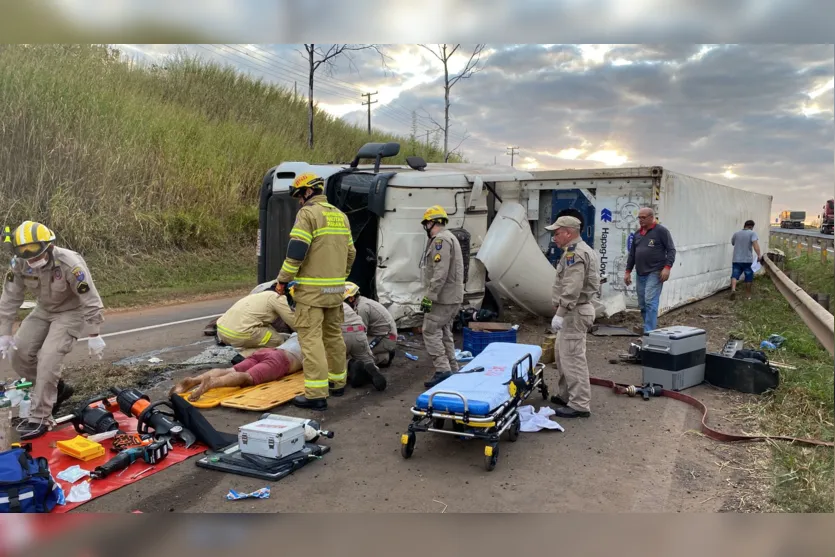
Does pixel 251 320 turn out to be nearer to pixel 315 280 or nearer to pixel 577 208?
pixel 315 280

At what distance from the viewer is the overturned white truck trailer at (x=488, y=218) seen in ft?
29.1

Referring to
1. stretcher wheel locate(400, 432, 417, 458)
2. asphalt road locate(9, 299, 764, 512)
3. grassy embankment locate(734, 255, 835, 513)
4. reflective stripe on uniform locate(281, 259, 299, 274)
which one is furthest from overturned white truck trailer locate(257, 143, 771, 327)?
stretcher wheel locate(400, 432, 417, 458)

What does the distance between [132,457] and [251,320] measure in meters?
2.92

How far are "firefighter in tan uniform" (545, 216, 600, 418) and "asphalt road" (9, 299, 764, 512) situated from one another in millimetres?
270

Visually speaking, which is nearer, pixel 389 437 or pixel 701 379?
pixel 389 437

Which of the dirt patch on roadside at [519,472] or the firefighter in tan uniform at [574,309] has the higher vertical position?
the firefighter in tan uniform at [574,309]

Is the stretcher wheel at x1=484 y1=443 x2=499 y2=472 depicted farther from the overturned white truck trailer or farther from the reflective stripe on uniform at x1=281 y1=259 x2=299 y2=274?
the overturned white truck trailer

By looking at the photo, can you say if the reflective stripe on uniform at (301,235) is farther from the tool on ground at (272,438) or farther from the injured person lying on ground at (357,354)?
the tool on ground at (272,438)

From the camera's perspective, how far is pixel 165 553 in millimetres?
3248

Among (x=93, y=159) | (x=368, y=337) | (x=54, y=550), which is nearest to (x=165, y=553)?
(x=54, y=550)

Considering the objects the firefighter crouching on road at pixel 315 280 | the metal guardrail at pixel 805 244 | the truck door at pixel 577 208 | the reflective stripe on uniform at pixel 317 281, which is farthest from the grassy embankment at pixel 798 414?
the metal guardrail at pixel 805 244

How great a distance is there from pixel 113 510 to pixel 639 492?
11.5ft

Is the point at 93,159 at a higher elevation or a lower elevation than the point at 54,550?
higher
